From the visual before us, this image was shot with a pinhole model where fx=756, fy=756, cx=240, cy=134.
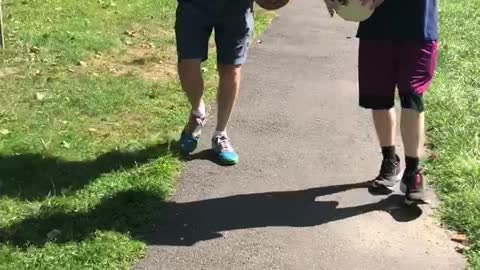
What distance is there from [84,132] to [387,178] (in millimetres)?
1978

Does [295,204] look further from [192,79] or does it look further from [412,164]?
[192,79]

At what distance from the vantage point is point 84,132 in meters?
4.91

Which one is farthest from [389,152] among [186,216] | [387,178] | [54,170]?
[54,170]

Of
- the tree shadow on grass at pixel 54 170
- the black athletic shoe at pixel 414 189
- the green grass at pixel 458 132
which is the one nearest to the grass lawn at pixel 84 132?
the tree shadow on grass at pixel 54 170

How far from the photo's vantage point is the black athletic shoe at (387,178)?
4.16 meters

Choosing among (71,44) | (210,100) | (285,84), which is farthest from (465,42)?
(71,44)

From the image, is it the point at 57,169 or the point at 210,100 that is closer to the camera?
the point at 57,169

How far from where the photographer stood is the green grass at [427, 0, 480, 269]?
12.8 feet

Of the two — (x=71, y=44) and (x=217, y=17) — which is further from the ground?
(x=217, y=17)

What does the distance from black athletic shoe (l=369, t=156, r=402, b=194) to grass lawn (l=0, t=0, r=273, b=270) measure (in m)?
1.13

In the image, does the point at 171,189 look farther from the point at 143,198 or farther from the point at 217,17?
the point at 217,17

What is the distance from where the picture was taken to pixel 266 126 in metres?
5.21

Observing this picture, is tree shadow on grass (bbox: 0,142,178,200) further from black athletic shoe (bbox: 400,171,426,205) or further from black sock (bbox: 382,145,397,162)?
black athletic shoe (bbox: 400,171,426,205)

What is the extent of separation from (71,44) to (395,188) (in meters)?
3.64
